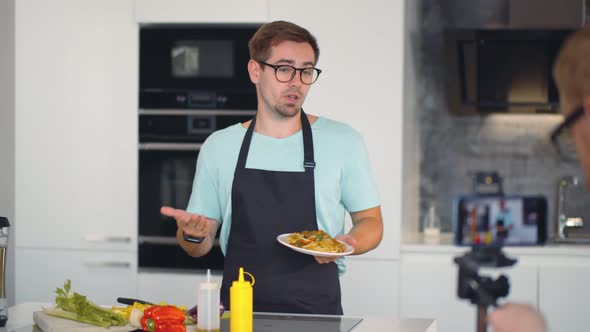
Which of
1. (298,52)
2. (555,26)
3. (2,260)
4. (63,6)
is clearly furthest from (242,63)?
(2,260)

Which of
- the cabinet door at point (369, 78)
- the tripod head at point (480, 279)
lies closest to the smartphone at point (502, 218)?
the tripod head at point (480, 279)

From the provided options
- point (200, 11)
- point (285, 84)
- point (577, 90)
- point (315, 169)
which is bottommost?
point (315, 169)

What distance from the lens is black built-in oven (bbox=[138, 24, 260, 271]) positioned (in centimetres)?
368

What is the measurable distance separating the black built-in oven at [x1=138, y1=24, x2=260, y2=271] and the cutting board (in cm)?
151

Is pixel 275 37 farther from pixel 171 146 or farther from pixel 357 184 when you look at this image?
pixel 171 146

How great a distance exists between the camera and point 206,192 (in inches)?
102

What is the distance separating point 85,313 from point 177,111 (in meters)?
1.66

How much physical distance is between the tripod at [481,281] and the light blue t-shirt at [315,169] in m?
1.32

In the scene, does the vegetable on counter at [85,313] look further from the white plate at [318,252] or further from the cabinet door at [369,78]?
the cabinet door at [369,78]

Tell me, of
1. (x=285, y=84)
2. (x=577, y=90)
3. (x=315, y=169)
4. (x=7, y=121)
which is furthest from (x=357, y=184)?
(x=7, y=121)

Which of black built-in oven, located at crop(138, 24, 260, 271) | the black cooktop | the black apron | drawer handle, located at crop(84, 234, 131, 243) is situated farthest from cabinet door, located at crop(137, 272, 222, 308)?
the black cooktop

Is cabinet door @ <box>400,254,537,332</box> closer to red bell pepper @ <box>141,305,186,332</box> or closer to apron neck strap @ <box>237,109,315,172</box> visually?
apron neck strap @ <box>237,109,315,172</box>

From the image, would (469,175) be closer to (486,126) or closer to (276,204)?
(486,126)

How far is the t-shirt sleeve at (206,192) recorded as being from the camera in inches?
102
